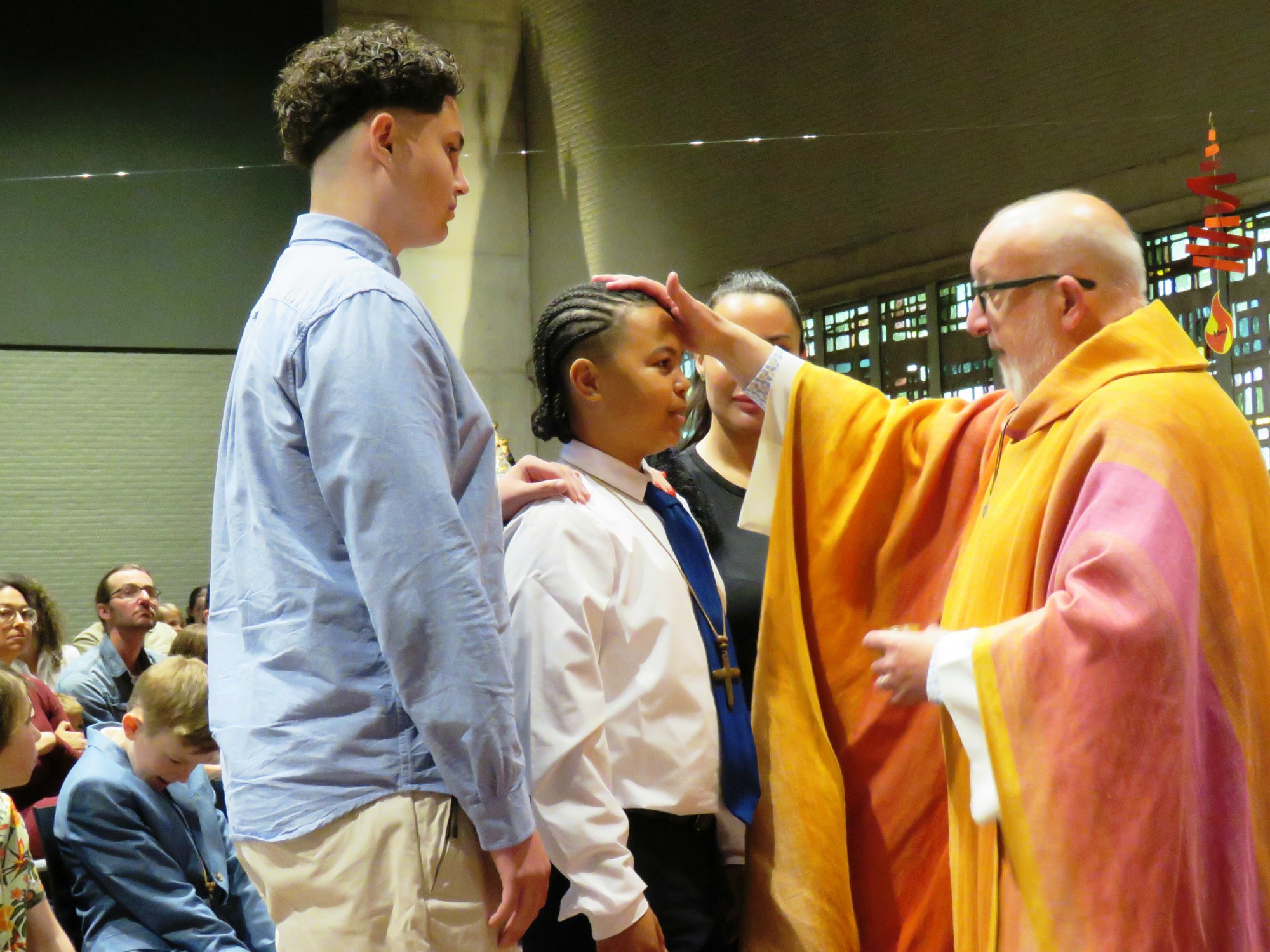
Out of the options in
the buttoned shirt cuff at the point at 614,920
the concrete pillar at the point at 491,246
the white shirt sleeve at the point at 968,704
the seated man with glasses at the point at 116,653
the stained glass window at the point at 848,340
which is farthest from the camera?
the concrete pillar at the point at 491,246

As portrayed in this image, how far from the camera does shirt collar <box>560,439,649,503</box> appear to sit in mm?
2078

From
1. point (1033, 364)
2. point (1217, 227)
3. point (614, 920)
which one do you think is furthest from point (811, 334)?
point (614, 920)

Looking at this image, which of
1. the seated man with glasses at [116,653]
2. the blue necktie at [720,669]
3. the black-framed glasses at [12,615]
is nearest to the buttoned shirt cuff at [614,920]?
the blue necktie at [720,669]

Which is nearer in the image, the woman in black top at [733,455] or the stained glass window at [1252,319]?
the woman in black top at [733,455]

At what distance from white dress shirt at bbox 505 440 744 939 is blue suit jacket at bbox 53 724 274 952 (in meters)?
1.52

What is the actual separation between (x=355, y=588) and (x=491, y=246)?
20.2ft

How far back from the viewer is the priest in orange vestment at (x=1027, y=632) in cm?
175

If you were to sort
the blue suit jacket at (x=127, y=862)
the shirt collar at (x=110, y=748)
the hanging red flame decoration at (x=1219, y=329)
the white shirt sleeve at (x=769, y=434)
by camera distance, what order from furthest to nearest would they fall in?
1. the hanging red flame decoration at (x=1219, y=329)
2. the shirt collar at (x=110, y=748)
3. the blue suit jacket at (x=127, y=862)
4. the white shirt sleeve at (x=769, y=434)

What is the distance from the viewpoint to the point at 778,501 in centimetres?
221

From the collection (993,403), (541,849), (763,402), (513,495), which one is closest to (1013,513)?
(993,403)

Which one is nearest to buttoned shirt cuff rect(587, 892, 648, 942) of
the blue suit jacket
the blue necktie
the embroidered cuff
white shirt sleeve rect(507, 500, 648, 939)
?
white shirt sleeve rect(507, 500, 648, 939)

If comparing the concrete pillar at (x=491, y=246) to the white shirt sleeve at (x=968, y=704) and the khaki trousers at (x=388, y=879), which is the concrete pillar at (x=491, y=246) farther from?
the khaki trousers at (x=388, y=879)

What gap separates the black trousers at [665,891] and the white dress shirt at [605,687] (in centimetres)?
3

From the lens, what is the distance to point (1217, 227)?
14.5 feet
